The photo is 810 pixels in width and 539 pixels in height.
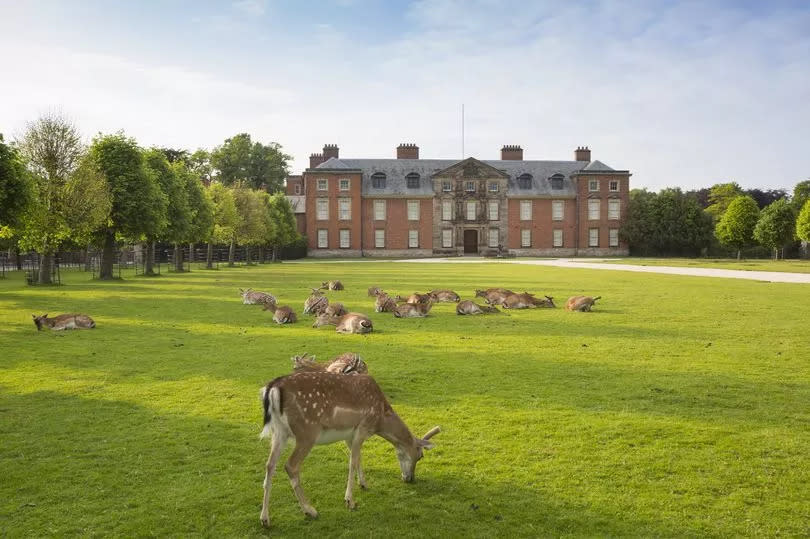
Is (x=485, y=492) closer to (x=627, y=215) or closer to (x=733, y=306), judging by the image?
(x=733, y=306)

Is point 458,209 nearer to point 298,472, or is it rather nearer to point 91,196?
point 91,196

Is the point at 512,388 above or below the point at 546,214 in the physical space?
below

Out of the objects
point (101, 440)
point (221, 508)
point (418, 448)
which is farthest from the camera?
point (101, 440)

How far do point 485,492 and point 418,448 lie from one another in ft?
2.77

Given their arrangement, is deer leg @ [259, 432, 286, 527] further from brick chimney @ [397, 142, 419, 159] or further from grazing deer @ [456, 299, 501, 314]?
brick chimney @ [397, 142, 419, 159]

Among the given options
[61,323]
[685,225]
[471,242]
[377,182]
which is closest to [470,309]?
[61,323]

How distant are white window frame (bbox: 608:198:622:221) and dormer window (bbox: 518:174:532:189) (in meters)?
12.7

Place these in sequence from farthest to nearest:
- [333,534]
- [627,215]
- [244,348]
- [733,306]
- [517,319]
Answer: [627,215] → [733,306] → [517,319] → [244,348] → [333,534]

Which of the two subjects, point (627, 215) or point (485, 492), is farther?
point (627, 215)

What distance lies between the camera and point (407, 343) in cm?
1455

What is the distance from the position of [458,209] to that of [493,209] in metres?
5.55

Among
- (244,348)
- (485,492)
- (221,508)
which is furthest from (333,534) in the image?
(244,348)

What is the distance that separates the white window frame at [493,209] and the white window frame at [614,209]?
58.0 ft

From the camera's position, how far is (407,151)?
101938mm
